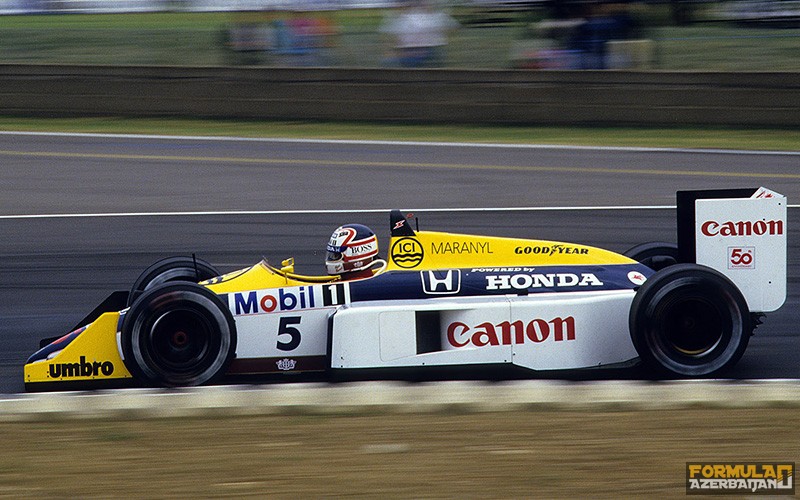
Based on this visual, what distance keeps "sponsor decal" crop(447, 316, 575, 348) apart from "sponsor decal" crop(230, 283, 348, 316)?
0.72m

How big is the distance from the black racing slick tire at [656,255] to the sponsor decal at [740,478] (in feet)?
9.65

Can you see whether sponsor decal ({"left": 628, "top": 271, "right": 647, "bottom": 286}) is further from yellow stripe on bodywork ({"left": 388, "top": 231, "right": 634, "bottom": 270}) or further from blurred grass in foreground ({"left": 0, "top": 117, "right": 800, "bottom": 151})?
blurred grass in foreground ({"left": 0, "top": 117, "right": 800, "bottom": 151})

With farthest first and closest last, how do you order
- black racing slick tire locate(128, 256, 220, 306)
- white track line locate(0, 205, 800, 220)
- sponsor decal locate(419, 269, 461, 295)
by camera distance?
white track line locate(0, 205, 800, 220), black racing slick tire locate(128, 256, 220, 306), sponsor decal locate(419, 269, 461, 295)

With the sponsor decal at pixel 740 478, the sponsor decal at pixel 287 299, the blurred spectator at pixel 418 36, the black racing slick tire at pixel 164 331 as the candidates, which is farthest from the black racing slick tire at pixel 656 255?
the blurred spectator at pixel 418 36

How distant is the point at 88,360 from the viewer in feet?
22.0

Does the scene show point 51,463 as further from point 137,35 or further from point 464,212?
point 137,35

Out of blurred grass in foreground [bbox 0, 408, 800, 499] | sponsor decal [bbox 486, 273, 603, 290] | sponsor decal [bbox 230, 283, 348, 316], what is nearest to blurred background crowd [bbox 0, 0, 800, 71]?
sponsor decal [bbox 486, 273, 603, 290]

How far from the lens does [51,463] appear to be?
16.4 ft

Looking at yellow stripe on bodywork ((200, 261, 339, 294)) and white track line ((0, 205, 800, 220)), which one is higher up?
white track line ((0, 205, 800, 220))

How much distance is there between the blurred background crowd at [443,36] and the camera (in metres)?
16.6

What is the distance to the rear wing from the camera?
692 cm

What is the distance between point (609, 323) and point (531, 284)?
1.71ft

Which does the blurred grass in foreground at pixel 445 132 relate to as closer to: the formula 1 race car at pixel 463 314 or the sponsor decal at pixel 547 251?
the formula 1 race car at pixel 463 314

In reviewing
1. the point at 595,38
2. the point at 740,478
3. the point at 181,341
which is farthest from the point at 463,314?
the point at 595,38
